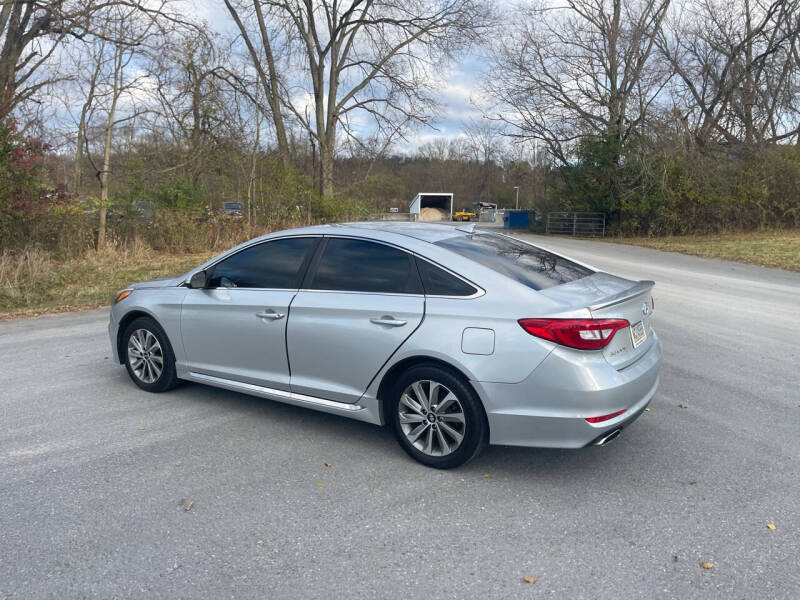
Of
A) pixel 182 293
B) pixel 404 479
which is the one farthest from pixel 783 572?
pixel 182 293

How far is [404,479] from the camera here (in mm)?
3787

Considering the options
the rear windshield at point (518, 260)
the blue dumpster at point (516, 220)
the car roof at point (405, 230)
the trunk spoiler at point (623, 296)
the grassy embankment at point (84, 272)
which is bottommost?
the grassy embankment at point (84, 272)

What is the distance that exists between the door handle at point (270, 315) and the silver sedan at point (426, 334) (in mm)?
17

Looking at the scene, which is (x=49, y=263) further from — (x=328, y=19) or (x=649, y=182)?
(x=649, y=182)

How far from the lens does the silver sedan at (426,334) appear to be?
3.54 metres

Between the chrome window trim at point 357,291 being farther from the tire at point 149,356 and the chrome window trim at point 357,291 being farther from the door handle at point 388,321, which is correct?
the tire at point 149,356

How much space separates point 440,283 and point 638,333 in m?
1.35

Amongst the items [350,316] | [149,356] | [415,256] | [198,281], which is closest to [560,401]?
[415,256]

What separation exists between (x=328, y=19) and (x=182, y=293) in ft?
92.2

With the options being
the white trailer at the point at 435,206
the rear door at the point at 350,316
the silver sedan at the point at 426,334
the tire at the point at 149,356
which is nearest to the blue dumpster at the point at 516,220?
the white trailer at the point at 435,206

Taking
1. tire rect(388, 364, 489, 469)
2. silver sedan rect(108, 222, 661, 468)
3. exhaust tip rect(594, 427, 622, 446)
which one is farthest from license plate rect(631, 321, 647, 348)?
tire rect(388, 364, 489, 469)

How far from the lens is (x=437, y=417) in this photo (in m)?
3.83

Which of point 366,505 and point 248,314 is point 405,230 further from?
point 366,505

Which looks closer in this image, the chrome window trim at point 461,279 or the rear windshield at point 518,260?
the chrome window trim at point 461,279
